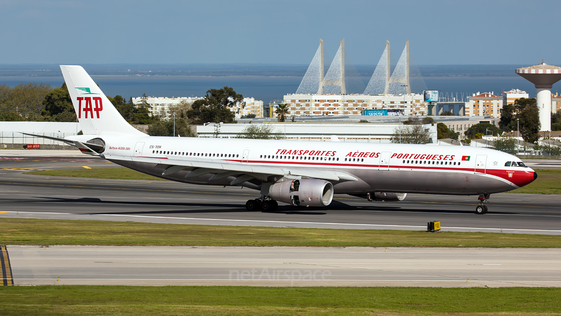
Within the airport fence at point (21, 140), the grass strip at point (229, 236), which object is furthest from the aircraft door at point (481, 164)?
the airport fence at point (21, 140)

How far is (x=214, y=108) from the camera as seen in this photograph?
161 metres

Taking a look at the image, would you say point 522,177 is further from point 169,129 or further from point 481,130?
point 481,130

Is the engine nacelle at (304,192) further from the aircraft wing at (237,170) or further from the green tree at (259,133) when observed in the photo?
the green tree at (259,133)

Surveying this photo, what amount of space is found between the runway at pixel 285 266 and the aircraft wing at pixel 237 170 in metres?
13.7

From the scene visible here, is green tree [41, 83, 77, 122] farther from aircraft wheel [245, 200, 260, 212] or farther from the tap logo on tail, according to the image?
aircraft wheel [245, 200, 260, 212]

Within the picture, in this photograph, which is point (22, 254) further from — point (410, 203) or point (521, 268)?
point (410, 203)

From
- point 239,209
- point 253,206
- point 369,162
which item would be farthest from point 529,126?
point 253,206

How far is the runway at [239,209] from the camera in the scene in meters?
33.7

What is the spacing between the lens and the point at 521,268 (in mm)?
20281

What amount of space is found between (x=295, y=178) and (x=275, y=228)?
6.99 meters

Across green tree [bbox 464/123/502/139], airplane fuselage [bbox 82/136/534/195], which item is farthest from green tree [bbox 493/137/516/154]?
green tree [bbox 464/123/502/139]

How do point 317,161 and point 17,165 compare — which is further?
point 17,165

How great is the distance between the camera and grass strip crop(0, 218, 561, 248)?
968 inches

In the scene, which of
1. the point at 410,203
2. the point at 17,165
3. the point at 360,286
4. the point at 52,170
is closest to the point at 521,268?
the point at 360,286
